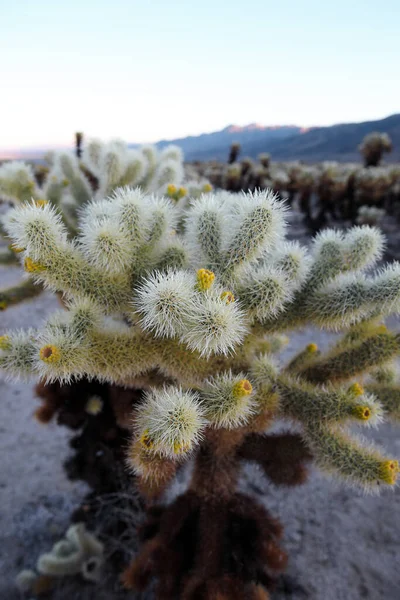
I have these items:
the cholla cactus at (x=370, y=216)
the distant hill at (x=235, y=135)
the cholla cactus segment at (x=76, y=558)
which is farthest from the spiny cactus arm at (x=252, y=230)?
the distant hill at (x=235, y=135)

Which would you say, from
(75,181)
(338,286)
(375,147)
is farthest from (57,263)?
(375,147)

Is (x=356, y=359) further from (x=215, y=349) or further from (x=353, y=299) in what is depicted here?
(x=215, y=349)

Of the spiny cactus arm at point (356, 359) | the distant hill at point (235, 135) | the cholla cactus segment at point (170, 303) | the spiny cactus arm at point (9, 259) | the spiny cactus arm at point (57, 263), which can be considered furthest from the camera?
the distant hill at point (235, 135)

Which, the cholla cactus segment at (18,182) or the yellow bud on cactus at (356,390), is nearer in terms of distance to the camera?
the yellow bud on cactus at (356,390)

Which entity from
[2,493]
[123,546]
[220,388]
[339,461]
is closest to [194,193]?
[220,388]

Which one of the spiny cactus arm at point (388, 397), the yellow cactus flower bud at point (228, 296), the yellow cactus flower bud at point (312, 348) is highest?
the yellow cactus flower bud at point (228, 296)

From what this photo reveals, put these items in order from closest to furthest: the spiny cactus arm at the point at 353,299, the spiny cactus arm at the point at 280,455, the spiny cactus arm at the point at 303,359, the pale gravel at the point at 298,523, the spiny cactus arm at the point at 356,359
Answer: the spiny cactus arm at the point at 353,299 → the spiny cactus arm at the point at 356,359 → the spiny cactus arm at the point at 280,455 → the spiny cactus arm at the point at 303,359 → the pale gravel at the point at 298,523

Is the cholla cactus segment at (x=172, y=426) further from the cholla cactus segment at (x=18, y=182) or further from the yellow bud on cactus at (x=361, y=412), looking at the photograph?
the cholla cactus segment at (x=18, y=182)

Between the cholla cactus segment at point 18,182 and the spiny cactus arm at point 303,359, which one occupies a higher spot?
the cholla cactus segment at point 18,182
